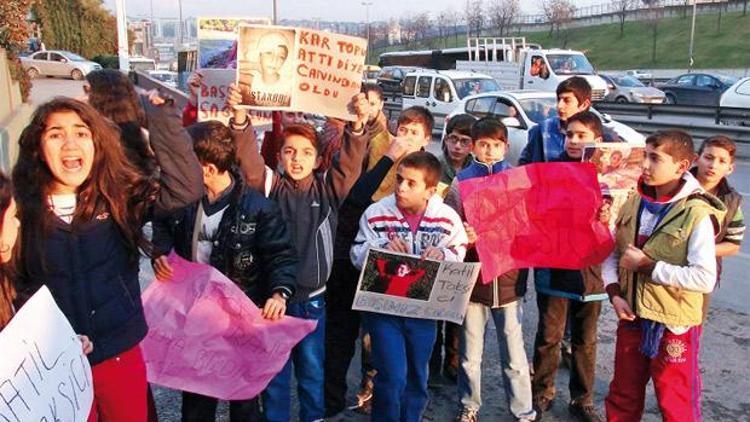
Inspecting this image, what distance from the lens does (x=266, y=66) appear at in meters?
3.74

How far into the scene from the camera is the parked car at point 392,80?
25969 millimetres

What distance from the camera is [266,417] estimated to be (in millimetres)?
3441

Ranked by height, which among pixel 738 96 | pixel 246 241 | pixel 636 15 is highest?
pixel 636 15

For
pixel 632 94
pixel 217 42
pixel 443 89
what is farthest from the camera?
pixel 632 94

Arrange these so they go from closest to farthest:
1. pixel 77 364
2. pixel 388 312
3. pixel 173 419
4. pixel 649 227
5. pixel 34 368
→ pixel 34 368 → pixel 77 364 → pixel 649 227 → pixel 388 312 → pixel 173 419

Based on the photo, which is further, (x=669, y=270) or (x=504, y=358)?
(x=504, y=358)

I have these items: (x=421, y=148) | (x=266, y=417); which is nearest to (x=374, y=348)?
(x=266, y=417)

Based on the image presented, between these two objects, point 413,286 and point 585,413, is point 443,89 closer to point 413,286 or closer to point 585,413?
point 585,413

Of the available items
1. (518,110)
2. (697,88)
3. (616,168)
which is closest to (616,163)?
(616,168)

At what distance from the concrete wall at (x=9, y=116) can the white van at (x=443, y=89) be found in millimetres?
9031

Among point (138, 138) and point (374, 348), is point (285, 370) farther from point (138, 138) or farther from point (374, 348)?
point (138, 138)

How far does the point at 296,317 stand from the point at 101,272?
1.17 metres

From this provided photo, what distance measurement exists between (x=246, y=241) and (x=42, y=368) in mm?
1255

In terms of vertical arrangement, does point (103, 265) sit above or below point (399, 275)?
above
